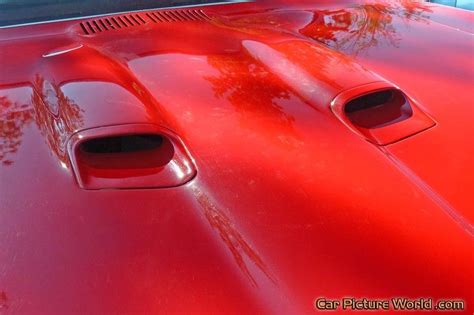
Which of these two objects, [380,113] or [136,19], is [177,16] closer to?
[136,19]

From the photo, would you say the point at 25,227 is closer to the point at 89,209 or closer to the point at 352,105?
the point at 89,209

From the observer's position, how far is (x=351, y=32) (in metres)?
1.68

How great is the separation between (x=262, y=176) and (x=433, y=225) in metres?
0.32

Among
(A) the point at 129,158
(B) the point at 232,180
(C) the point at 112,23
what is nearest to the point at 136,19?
(C) the point at 112,23

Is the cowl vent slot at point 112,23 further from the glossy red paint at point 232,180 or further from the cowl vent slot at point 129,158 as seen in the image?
the cowl vent slot at point 129,158

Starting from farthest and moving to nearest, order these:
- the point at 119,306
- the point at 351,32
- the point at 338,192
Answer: the point at 351,32
the point at 338,192
the point at 119,306

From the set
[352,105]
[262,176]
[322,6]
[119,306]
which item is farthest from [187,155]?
[322,6]

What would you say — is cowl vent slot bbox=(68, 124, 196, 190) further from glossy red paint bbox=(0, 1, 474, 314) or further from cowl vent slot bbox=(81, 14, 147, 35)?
cowl vent slot bbox=(81, 14, 147, 35)

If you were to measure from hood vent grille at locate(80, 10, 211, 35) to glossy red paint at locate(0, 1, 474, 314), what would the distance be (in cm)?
5

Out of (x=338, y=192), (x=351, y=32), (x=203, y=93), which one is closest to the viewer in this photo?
→ (x=338, y=192)

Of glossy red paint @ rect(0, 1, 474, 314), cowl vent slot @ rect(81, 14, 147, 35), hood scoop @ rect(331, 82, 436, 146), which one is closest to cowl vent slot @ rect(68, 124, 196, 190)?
glossy red paint @ rect(0, 1, 474, 314)

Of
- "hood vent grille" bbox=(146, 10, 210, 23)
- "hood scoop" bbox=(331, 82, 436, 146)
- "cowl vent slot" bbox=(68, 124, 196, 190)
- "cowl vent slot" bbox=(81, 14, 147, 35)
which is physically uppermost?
"cowl vent slot" bbox=(81, 14, 147, 35)

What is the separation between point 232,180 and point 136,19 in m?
0.87

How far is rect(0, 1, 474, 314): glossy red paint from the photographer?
31.8 inches
